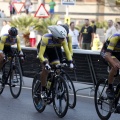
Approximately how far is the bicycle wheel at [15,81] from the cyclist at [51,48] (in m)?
2.23

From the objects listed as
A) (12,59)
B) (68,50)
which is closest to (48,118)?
(68,50)

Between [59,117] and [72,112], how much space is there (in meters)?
0.79

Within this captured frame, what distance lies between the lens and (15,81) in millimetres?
13477

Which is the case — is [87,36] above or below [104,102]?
below

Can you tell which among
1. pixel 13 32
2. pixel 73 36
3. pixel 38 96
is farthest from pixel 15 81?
pixel 73 36

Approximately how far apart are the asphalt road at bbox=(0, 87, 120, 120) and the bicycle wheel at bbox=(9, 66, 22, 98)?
151mm

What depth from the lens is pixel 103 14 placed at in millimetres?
46094

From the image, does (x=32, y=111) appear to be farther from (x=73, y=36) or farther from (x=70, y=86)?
(x=73, y=36)

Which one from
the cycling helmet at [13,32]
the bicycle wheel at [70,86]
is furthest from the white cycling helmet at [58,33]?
the cycling helmet at [13,32]

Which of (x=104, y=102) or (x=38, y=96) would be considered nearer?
(x=104, y=102)

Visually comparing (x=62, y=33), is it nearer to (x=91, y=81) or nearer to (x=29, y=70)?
(x=91, y=81)

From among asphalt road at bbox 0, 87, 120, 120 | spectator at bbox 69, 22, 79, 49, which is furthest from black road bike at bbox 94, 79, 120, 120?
spectator at bbox 69, 22, 79, 49

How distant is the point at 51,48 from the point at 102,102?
1.65 m

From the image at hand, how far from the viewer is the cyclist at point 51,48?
420 inches
